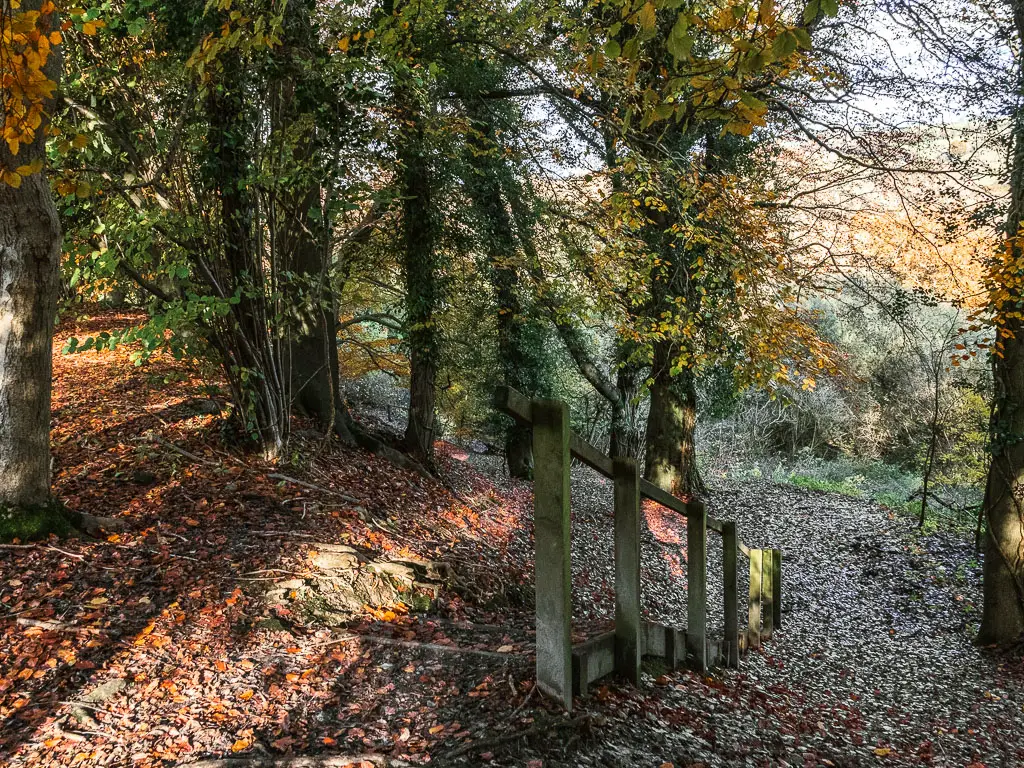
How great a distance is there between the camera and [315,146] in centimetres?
670

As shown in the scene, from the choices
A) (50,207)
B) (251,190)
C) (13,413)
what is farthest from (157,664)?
(251,190)

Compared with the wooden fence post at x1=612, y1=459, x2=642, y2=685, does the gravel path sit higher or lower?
lower

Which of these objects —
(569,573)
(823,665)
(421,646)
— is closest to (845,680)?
(823,665)

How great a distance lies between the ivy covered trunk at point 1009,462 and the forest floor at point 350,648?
21.2 inches

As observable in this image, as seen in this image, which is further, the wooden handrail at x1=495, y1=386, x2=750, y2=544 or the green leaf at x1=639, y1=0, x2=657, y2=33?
the wooden handrail at x1=495, y1=386, x2=750, y2=544

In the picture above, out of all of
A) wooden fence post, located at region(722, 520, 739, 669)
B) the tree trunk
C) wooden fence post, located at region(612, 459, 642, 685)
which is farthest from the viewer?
wooden fence post, located at region(722, 520, 739, 669)

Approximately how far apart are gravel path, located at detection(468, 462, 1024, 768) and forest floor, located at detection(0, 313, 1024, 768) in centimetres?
3

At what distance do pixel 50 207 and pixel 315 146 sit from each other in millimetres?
2548

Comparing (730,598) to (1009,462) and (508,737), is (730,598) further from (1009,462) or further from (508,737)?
(1009,462)

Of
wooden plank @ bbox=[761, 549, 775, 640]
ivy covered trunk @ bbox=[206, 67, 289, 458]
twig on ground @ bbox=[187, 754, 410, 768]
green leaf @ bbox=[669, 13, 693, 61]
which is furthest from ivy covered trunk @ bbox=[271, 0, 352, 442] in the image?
wooden plank @ bbox=[761, 549, 775, 640]

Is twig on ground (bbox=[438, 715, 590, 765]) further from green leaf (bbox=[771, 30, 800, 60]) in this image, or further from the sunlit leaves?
green leaf (bbox=[771, 30, 800, 60])

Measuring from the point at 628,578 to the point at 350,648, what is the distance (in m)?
1.74

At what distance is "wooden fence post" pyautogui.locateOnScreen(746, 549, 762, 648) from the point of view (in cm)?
696

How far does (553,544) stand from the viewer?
10.5 ft
